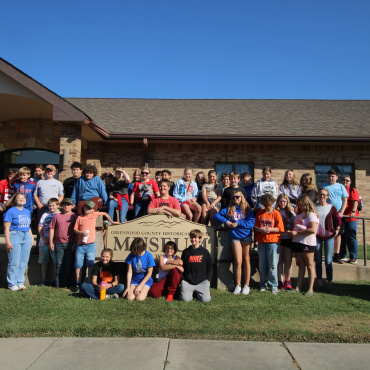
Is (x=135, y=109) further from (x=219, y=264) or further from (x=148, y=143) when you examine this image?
(x=219, y=264)

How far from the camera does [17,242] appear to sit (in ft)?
20.0

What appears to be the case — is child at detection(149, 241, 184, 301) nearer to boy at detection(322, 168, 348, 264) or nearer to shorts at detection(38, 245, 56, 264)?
shorts at detection(38, 245, 56, 264)

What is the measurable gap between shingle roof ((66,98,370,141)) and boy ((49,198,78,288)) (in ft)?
16.0

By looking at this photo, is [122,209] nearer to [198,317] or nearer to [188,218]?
[188,218]

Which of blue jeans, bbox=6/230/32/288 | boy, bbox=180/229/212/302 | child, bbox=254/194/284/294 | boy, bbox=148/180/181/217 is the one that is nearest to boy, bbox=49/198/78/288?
blue jeans, bbox=6/230/32/288

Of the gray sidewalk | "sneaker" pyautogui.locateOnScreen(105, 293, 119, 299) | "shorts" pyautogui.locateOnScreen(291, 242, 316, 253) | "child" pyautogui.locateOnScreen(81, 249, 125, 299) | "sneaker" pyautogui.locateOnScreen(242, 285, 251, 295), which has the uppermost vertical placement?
"shorts" pyautogui.locateOnScreen(291, 242, 316, 253)

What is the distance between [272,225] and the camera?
6.00 m

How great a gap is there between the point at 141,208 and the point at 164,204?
731 millimetres

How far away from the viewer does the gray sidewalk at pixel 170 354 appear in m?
3.48

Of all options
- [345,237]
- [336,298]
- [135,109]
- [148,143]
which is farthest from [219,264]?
[135,109]

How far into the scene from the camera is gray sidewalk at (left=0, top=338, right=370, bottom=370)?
348 cm

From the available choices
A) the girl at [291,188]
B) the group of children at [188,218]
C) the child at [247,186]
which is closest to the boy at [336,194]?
the group of children at [188,218]

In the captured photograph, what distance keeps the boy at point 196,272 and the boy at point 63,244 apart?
192 centimetres

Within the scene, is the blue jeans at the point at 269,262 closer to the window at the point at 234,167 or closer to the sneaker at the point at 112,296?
the sneaker at the point at 112,296
